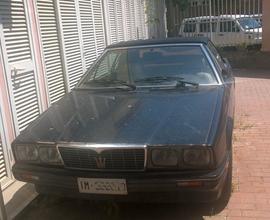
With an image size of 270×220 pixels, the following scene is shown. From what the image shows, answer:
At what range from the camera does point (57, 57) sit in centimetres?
658

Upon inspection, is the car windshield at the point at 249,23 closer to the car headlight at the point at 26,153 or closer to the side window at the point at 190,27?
the side window at the point at 190,27

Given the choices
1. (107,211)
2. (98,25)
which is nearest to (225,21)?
(98,25)

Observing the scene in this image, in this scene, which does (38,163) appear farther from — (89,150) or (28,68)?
(28,68)

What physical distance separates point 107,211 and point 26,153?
96 centimetres

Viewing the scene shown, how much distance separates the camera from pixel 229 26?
49.0ft

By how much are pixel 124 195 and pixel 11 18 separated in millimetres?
2815

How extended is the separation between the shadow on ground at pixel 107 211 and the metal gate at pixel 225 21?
441 inches

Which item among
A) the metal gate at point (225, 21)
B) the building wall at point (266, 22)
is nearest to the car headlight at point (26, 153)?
the building wall at point (266, 22)

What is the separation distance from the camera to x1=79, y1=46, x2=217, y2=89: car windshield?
484 centimetres

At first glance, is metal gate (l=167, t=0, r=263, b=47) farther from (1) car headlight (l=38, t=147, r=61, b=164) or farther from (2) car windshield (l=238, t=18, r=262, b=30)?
(1) car headlight (l=38, t=147, r=61, b=164)

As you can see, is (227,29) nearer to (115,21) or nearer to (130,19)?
(130,19)

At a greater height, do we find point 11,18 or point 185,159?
point 11,18

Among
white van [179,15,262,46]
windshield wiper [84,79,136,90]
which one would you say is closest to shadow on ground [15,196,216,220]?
windshield wiper [84,79,136,90]

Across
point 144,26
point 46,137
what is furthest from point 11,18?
point 144,26
